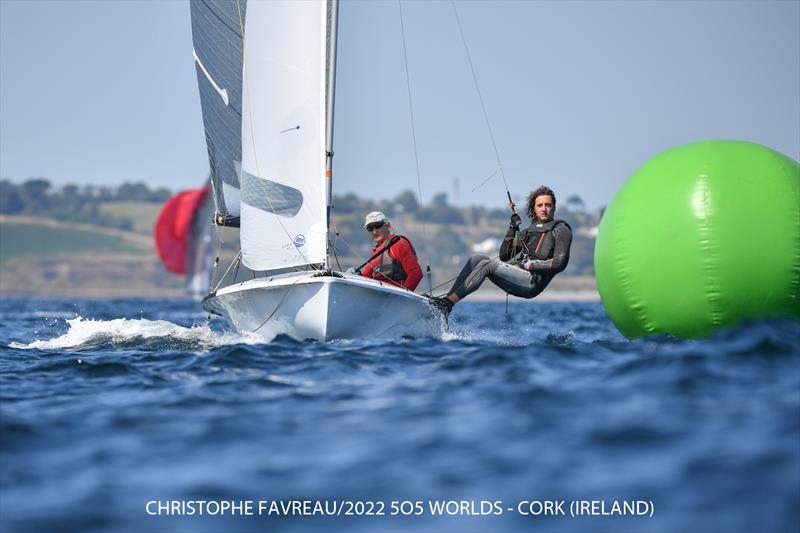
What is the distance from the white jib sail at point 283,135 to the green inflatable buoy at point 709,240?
3.61 meters

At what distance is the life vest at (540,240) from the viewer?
35.9ft

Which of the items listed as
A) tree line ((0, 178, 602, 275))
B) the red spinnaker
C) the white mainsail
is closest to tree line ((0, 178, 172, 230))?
tree line ((0, 178, 602, 275))

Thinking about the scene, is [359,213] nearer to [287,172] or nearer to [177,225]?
[177,225]

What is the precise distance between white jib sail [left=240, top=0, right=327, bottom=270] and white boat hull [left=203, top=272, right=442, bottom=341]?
46 centimetres

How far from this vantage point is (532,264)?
10883 millimetres

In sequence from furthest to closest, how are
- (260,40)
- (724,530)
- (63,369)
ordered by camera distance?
Answer: 1. (260,40)
2. (63,369)
3. (724,530)

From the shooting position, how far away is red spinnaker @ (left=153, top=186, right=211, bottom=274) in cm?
4303

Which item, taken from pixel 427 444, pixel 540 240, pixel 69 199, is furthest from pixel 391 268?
pixel 69 199

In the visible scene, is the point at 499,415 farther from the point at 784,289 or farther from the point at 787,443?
the point at 784,289

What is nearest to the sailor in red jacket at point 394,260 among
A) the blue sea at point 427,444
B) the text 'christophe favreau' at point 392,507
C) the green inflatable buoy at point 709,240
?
the green inflatable buoy at point 709,240

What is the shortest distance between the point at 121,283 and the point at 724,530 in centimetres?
12605

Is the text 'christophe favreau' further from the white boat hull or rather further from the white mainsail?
the white mainsail

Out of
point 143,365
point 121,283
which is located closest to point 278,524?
point 143,365

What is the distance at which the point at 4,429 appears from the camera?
5.57m
